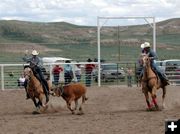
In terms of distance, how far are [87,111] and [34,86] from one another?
156 centimetres

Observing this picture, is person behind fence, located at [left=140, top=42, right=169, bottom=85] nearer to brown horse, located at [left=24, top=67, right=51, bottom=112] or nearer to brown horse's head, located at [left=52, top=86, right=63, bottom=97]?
brown horse's head, located at [left=52, top=86, right=63, bottom=97]

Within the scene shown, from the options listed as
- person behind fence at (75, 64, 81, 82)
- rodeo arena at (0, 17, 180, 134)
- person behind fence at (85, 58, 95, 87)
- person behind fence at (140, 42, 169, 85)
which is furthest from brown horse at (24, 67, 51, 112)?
person behind fence at (85, 58, 95, 87)

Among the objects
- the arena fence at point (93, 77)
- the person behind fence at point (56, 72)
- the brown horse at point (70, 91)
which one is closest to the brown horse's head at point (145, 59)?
the brown horse at point (70, 91)

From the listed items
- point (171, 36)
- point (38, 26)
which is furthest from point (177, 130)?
point (38, 26)

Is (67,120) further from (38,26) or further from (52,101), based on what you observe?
(38,26)

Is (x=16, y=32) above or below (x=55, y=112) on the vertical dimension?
above

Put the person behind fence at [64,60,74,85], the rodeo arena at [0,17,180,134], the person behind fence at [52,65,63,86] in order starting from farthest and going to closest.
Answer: the person behind fence at [52,65,63,86], the person behind fence at [64,60,74,85], the rodeo arena at [0,17,180,134]

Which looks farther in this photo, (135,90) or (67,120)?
(135,90)

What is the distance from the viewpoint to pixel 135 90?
21.3 metres

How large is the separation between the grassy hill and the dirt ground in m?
23.6

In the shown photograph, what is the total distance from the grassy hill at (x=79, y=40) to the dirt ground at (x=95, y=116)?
77.3 feet

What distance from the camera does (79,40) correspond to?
8112 centimetres

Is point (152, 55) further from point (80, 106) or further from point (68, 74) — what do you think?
point (68, 74)

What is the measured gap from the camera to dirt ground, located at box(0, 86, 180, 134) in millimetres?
10898
